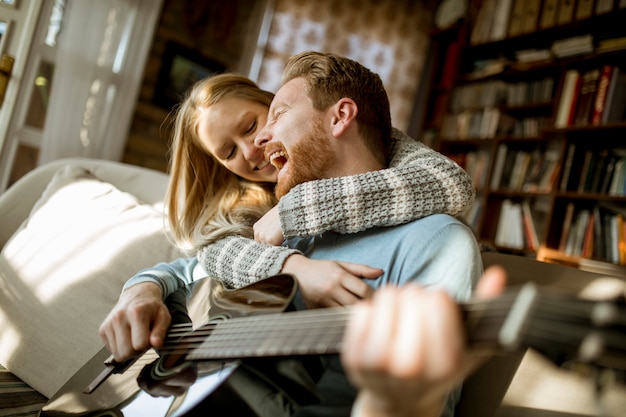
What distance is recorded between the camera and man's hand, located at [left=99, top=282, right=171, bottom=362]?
3.06ft

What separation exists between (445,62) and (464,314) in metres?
4.16

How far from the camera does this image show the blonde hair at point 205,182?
1.44 meters

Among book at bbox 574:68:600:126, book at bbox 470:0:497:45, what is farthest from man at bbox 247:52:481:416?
book at bbox 470:0:497:45

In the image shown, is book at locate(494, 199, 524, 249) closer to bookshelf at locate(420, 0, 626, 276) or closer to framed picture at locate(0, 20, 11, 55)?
bookshelf at locate(420, 0, 626, 276)

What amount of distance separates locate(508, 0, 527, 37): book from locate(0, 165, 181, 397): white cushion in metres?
2.99

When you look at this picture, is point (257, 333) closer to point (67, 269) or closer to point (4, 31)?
point (67, 269)

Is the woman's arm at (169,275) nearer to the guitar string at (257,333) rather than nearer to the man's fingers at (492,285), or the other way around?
the guitar string at (257,333)

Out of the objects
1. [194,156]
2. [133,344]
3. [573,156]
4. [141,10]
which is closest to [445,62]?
[573,156]

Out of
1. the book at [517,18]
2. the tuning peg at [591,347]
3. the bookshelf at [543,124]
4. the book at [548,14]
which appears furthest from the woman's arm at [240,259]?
the book at [517,18]

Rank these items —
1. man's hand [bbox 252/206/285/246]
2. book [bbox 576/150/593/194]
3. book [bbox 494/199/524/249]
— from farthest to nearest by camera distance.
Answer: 1. book [bbox 494/199/524/249]
2. book [bbox 576/150/593/194]
3. man's hand [bbox 252/206/285/246]

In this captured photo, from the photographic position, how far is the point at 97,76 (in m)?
3.47

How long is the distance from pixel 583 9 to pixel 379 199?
115 inches

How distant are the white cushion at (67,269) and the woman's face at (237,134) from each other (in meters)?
0.28

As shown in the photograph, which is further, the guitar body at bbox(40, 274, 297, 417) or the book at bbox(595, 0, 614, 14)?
the book at bbox(595, 0, 614, 14)
